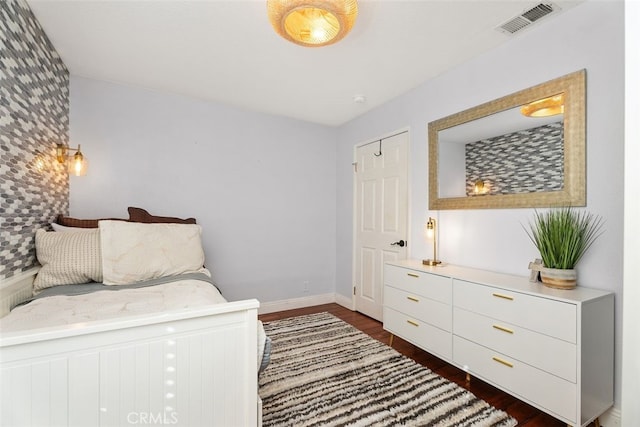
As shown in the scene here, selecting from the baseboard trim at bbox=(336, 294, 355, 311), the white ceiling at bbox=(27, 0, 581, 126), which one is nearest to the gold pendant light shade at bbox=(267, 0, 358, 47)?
the white ceiling at bbox=(27, 0, 581, 126)

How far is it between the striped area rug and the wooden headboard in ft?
4.84

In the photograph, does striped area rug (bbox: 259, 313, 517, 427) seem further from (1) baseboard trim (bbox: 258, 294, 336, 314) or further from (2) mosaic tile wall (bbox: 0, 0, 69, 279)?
(2) mosaic tile wall (bbox: 0, 0, 69, 279)

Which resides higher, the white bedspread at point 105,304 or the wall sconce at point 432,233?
the wall sconce at point 432,233

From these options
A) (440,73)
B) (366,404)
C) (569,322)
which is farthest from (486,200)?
(366,404)

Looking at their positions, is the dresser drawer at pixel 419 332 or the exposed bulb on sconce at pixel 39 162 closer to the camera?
the exposed bulb on sconce at pixel 39 162

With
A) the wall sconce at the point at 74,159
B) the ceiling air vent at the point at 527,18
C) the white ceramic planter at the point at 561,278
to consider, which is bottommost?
the white ceramic planter at the point at 561,278

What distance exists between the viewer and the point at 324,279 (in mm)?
3789

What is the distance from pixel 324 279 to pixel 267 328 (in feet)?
3.72

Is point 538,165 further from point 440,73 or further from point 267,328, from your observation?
point 267,328

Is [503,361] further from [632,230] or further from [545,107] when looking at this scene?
[545,107]

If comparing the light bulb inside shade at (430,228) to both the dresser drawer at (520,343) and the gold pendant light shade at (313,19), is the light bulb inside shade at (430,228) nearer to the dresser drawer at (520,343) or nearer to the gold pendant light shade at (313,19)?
the dresser drawer at (520,343)

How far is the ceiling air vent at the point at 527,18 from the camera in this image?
1.66 m

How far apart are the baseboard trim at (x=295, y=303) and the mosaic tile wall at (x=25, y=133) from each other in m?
2.12

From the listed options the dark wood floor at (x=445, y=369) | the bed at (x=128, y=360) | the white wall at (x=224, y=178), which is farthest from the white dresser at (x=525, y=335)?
the white wall at (x=224, y=178)
